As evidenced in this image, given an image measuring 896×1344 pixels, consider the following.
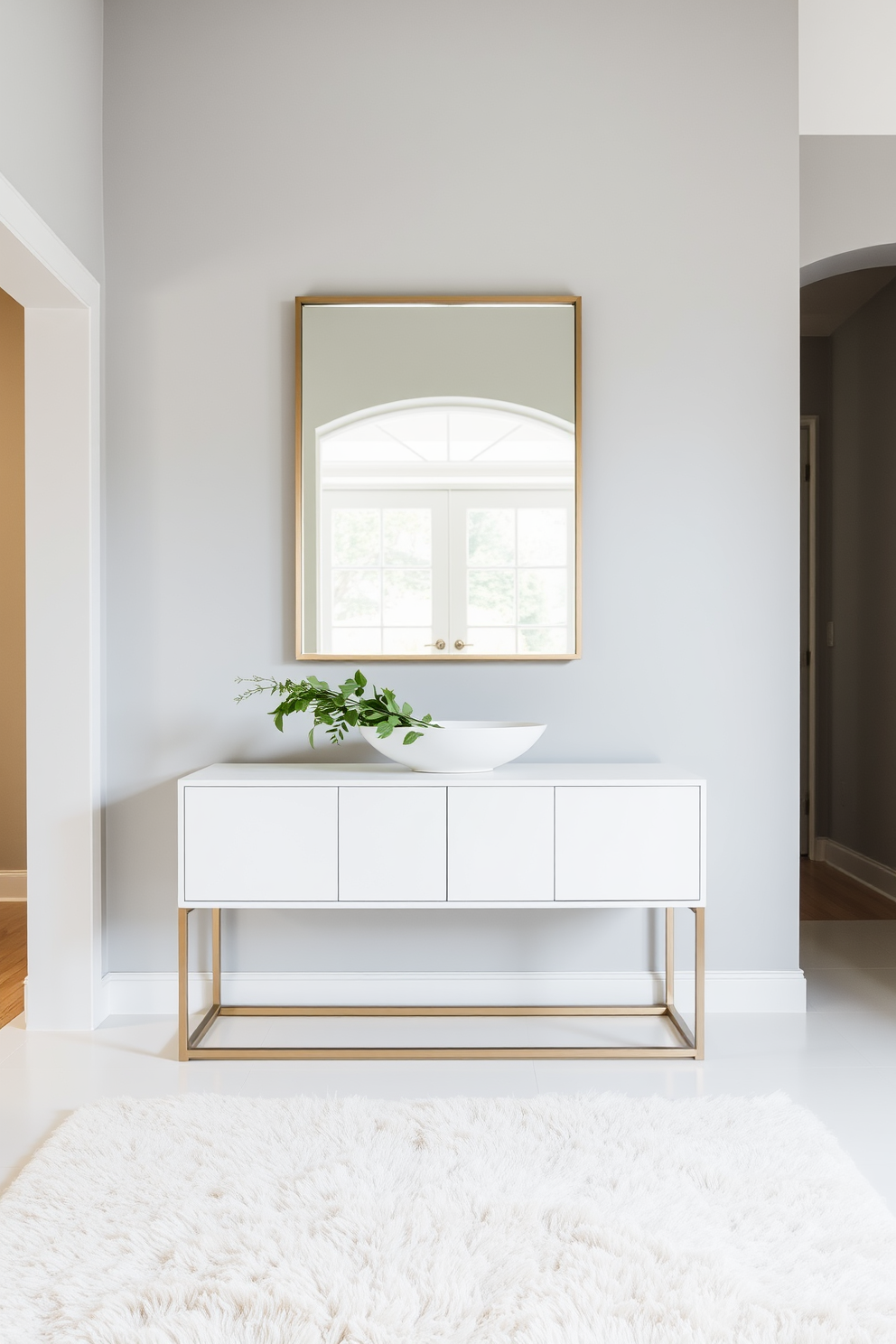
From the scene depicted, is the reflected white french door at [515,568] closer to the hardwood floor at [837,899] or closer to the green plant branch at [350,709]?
the green plant branch at [350,709]

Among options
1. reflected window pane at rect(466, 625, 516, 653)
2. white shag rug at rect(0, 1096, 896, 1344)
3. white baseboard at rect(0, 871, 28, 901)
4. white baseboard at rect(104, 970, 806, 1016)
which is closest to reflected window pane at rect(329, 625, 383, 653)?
reflected window pane at rect(466, 625, 516, 653)

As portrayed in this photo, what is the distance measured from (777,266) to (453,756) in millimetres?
1723

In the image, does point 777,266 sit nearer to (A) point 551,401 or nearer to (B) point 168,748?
(A) point 551,401

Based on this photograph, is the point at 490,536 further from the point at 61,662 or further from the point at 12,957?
the point at 12,957

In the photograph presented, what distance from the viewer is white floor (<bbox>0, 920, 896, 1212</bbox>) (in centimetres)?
203

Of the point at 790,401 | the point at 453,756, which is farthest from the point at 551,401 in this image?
the point at 453,756

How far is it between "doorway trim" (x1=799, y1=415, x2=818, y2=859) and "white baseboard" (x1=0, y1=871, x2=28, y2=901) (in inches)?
151

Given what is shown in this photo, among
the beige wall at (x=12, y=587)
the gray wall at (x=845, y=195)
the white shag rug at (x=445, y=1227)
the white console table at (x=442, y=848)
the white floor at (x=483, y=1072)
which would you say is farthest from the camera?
the beige wall at (x=12, y=587)

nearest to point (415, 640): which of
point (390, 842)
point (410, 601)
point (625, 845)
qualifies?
point (410, 601)

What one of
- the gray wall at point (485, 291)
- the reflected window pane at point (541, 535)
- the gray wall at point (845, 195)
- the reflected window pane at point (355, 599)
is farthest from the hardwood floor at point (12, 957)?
the gray wall at point (845, 195)

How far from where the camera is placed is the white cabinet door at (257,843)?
91.1 inches

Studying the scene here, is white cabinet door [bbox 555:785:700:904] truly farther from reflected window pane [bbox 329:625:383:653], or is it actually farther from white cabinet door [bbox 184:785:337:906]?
reflected window pane [bbox 329:625:383:653]

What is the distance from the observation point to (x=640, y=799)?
2.31 metres

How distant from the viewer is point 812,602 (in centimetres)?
467
